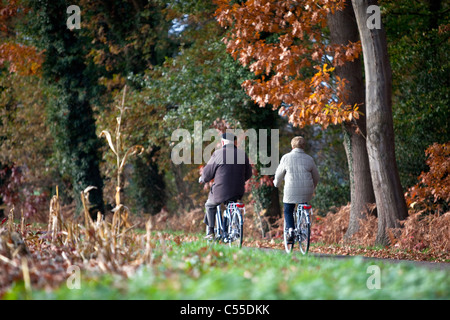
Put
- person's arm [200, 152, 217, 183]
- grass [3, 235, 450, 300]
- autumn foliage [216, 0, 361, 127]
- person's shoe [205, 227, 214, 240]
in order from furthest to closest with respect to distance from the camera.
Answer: autumn foliage [216, 0, 361, 127], person's shoe [205, 227, 214, 240], person's arm [200, 152, 217, 183], grass [3, 235, 450, 300]

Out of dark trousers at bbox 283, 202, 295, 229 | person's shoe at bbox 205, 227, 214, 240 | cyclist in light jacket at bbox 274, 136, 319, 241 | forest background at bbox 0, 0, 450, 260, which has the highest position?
forest background at bbox 0, 0, 450, 260

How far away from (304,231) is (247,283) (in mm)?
5271

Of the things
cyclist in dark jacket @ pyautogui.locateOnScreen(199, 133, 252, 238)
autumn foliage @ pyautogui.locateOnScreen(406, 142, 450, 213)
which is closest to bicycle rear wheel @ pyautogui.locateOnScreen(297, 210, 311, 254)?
cyclist in dark jacket @ pyautogui.locateOnScreen(199, 133, 252, 238)

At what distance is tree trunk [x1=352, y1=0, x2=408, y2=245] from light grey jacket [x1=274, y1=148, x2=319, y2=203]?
320 cm

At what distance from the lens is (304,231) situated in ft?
34.3

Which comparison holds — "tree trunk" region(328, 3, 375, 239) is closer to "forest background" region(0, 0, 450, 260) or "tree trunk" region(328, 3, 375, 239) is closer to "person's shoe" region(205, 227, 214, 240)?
"forest background" region(0, 0, 450, 260)

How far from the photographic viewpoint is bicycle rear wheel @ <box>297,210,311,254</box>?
10.3 metres

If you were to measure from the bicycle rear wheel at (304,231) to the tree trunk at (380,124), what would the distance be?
354 cm

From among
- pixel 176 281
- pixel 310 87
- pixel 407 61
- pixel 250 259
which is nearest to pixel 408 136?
pixel 407 61

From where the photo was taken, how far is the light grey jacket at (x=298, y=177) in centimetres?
1035

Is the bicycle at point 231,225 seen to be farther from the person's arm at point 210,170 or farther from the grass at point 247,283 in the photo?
the grass at point 247,283

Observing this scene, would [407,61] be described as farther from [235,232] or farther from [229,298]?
[229,298]

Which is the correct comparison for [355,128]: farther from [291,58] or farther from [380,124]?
[291,58]

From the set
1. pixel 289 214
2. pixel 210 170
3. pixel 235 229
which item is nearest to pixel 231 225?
pixel 235 229
